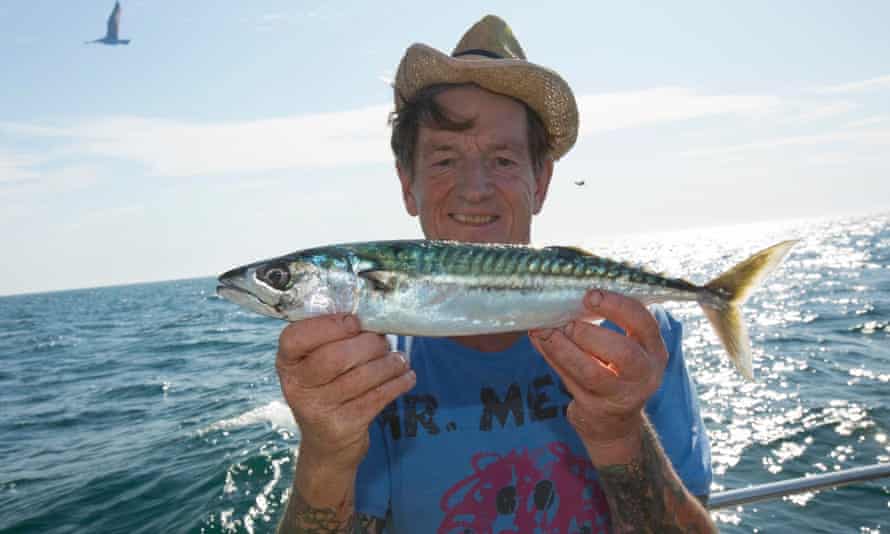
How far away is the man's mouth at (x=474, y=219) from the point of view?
362cm

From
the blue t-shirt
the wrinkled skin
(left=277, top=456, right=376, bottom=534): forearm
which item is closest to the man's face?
the wrinkled skin

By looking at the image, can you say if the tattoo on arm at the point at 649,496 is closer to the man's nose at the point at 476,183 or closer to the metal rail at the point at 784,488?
the metal rail at the point at 784,488

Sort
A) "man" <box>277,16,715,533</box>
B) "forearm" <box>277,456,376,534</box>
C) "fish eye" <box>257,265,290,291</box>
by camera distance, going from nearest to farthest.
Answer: "man" <box>277,16,715,533</box> → "forearm" <box>277,456,376,534</box> → "fish eye" <box>257,265,290,291</box>

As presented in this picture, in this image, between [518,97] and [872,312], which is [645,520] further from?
[872,312]

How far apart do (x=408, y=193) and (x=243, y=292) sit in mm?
1618

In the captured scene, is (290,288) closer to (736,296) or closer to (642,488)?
(642,488)

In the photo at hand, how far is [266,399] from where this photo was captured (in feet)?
49.1

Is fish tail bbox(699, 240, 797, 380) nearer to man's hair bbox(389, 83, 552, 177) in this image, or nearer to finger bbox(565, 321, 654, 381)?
finger bbox(565, 321, 654, 381)

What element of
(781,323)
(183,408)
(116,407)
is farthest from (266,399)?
(781,323)

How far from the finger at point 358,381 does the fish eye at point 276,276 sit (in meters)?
0.59

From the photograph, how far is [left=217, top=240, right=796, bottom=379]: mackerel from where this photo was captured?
2873 millimetres

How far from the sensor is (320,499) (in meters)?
2.79

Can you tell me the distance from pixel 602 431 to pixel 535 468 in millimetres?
475

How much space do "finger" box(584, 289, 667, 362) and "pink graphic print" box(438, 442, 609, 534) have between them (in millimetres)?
802
